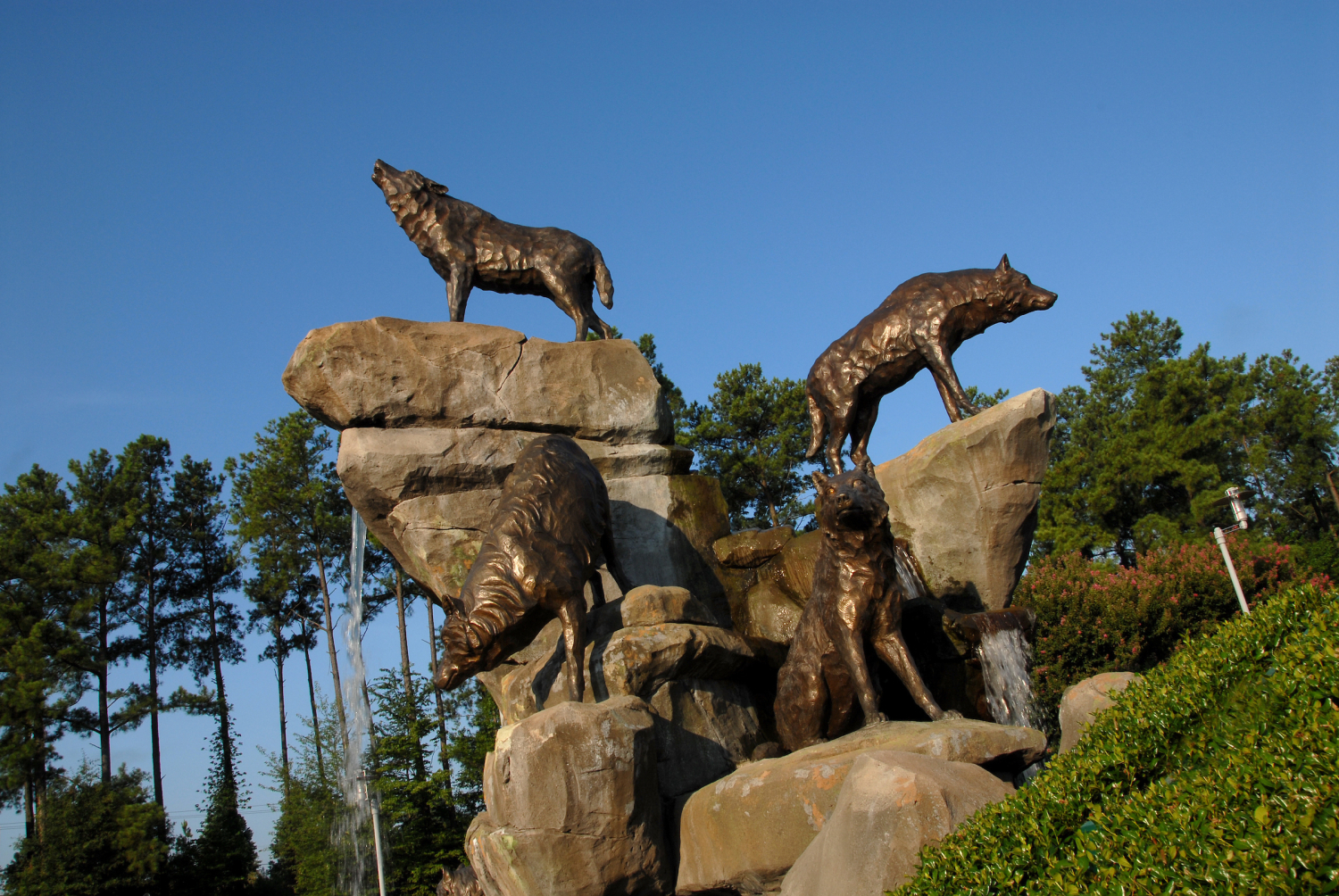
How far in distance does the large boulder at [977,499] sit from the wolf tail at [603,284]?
389cm

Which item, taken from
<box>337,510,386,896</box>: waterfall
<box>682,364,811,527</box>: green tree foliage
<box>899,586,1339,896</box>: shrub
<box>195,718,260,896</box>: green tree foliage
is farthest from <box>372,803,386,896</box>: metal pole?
<box>899,586,1339,896</box>: shrub

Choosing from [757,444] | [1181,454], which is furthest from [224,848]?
[1181,454]

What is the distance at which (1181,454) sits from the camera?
29.5m

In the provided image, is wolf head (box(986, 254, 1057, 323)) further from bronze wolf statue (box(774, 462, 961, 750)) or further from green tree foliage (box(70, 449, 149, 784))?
green tree foliage (box(70, 449, 149, 784))

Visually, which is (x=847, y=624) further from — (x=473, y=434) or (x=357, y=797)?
(x=357, y=797)

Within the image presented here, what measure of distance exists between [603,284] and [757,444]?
17.3 metres

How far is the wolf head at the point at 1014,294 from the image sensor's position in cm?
843

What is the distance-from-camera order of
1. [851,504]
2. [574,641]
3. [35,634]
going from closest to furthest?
[851,504], [574,641], [35,634]

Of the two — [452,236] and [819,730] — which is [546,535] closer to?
[819,730]

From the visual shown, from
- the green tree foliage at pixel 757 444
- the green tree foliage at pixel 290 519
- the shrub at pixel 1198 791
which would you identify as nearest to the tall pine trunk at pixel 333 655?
the green tree foliage at pixel 290 519

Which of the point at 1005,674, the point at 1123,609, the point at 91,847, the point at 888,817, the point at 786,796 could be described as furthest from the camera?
the point at 91,847

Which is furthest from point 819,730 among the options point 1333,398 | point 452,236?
point 1333,398

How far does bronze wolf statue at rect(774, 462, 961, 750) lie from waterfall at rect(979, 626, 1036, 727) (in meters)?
1.22

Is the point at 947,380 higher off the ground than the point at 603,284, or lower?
lower
